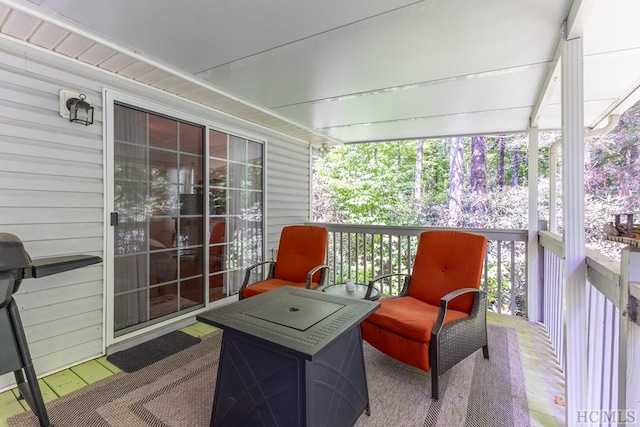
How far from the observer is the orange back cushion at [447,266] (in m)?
2.51

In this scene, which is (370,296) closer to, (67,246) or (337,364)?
(337,364)

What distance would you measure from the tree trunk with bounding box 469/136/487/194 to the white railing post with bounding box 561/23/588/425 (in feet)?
21.9

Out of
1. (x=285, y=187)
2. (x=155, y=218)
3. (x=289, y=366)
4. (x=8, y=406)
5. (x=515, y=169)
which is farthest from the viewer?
(x=515, y=169)

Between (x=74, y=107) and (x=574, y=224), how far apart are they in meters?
3.62

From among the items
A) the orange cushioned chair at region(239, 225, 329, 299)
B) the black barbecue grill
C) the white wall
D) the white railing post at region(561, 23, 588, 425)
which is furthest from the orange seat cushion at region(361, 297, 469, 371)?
the white wall

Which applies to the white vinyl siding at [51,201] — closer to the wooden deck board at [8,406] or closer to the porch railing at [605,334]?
the wooden deck board at [8,406]

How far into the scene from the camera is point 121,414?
1861mm

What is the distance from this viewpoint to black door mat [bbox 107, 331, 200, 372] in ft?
8.06

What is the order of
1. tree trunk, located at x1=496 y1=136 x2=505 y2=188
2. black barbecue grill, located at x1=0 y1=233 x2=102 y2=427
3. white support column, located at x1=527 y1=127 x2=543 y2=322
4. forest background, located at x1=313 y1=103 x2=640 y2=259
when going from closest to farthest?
1. black barbecue grill, located at x1=0 y1=233 x2=102 y2=427
2. white support column, located at x1=527 y1=127 x2=543 y2=322
3. forest background, located at x1=313 y1=103 x2=640 y2=259
4. tree trunk, located at x1=496 y1=136 x2=505 y2=188

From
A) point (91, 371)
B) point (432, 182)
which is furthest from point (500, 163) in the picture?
point (91, 371)

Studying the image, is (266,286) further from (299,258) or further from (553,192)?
(553,192)

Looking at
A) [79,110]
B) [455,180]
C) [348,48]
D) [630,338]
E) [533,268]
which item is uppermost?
[348,48]

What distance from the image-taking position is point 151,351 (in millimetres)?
Result: 2670

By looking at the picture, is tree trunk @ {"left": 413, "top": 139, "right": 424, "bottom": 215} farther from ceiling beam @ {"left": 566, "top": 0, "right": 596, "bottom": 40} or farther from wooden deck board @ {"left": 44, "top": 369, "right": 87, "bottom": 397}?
wooden deck board @ {"left": 44, "top": 369, "right": 87, "bottom": 397}
